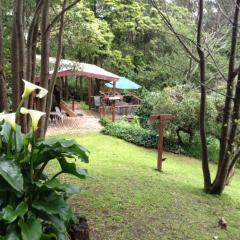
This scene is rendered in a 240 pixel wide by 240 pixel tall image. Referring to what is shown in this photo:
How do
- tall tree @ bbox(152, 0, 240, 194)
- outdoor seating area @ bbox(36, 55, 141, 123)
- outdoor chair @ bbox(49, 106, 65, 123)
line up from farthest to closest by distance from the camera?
outdoor chair @ bbox(49, 106, 65, 123), outdoor seating area @ bbox(36, 55, 141, 123), tall tree @ bbox(152, 0, 240, 194)

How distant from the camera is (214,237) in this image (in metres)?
5.02

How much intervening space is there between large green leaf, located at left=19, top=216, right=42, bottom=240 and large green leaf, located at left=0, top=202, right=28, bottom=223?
74 mm

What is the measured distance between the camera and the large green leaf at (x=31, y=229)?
9.48 ft

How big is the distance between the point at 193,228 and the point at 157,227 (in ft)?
1.68

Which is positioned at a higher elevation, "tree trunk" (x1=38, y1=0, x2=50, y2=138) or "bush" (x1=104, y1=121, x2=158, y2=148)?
"tree trunk" (x1=38, y1=0, x2=50, y2=138)

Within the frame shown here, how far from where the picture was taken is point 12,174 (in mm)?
2988

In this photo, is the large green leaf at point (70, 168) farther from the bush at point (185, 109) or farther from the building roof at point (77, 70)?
the building roof at point (77, 70)

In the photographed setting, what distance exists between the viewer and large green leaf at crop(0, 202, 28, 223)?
2.89m

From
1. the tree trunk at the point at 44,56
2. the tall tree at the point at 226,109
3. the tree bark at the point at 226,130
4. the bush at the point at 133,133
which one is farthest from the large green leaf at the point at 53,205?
the bush at the point at 133,133

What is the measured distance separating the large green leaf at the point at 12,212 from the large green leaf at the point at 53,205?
0.13 m

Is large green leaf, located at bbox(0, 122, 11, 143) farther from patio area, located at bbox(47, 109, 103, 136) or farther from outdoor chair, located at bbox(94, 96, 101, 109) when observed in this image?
outdoor chair, located at bbox(94, 96, 101, 109)

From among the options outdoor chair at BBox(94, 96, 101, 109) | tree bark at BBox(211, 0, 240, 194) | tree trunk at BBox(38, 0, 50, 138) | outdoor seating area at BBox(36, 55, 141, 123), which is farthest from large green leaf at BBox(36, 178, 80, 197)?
outdoor chair at BBox(94, 96, 101, 109)

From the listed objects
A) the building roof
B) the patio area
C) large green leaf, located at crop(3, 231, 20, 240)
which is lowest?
the patio area

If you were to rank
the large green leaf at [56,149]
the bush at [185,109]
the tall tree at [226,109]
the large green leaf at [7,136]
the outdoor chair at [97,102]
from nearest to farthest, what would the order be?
1. the large green leaf at [56,149]
2. the large green leaf at [7,136]
3. the tall tree at [226,109]
4. the bush at [185,109]
5. the outdoor chair at [97,102]
